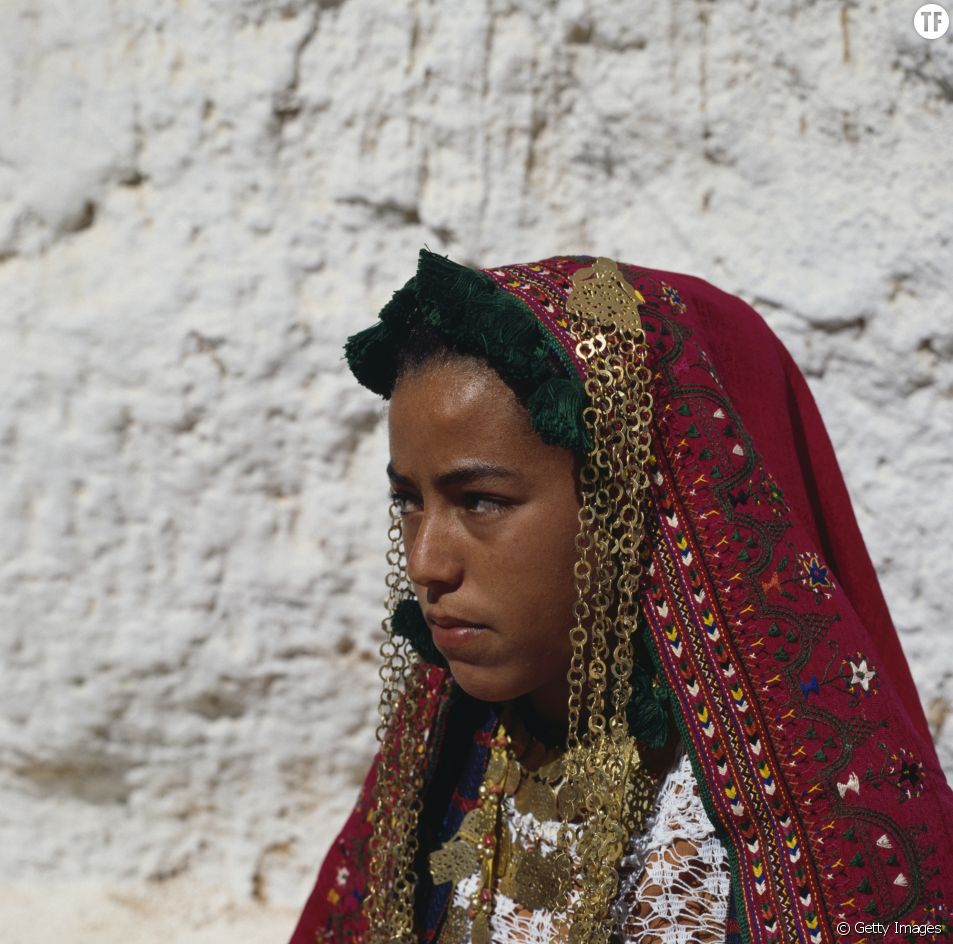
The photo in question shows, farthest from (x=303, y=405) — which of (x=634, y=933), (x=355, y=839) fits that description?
(x=634, y=933)

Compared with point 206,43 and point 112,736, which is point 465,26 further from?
point 112,736

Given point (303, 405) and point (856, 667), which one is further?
point (303, 405)

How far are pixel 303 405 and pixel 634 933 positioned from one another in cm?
136

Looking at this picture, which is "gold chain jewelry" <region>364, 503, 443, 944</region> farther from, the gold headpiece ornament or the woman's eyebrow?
the woman's eyebrow

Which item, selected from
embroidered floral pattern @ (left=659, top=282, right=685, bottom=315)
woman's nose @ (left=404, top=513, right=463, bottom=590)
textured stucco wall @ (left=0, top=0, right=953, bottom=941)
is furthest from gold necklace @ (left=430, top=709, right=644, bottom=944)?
textured stucco wall @ (left=0, top=0, right=953, bottom=941)

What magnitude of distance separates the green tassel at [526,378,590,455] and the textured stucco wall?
106cm

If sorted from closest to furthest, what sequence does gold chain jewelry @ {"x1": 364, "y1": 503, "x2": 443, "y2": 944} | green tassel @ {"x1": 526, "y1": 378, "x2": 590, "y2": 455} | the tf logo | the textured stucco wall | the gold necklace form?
green tassel @ {"x1": 526, "y1": 378, "x2": 590, "y2": 455} < the gold necklace < gold chain jewelry @ {"x1": 364, "y1": 503, "x2": 443, "y2": 944} < the tf logo < the textured stucco wall

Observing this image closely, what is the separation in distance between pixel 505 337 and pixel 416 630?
487mm

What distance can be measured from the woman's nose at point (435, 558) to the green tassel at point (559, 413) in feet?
0.58

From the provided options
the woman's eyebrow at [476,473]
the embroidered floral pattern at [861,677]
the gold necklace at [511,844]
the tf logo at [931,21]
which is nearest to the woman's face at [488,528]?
the woman's eyebrow at [476,473]

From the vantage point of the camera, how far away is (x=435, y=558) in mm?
1367

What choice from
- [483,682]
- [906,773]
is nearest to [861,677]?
[906,773]

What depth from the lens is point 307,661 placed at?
97.1 inches

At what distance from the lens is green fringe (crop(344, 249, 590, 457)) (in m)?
1.31
